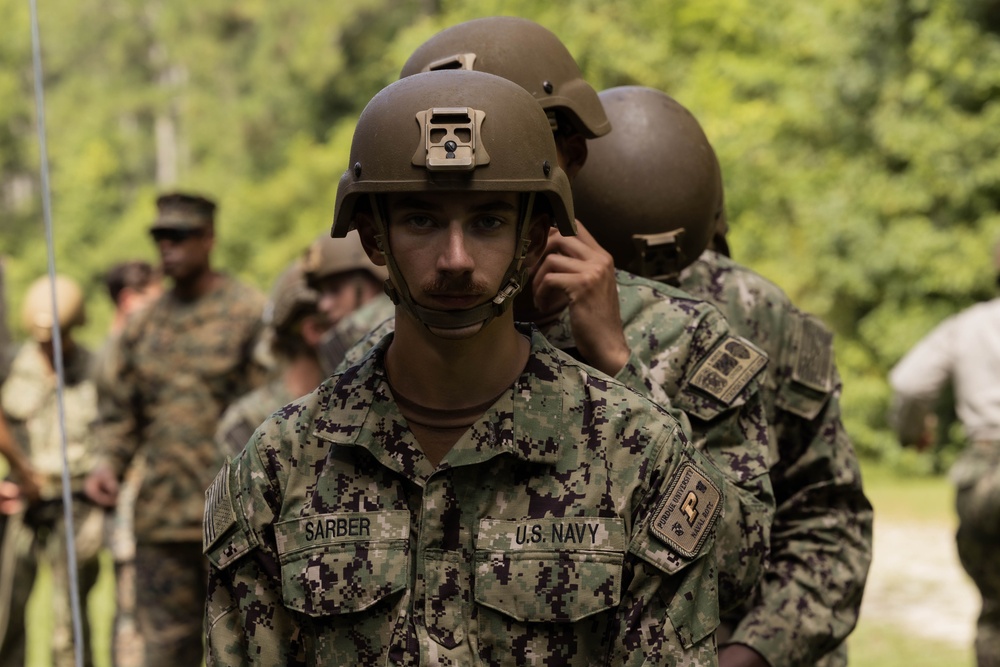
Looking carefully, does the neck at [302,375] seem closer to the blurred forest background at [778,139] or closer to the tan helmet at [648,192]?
the tan helmet at [648,192]

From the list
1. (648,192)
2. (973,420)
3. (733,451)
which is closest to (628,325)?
(733,451)

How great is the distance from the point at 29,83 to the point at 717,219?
169ft

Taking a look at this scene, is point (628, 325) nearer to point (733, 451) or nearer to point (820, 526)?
point (733, 451)

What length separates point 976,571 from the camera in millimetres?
7363

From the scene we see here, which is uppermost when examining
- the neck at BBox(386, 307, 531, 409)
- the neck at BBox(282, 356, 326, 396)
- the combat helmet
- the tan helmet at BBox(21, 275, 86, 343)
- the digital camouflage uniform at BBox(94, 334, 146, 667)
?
the combat helmet

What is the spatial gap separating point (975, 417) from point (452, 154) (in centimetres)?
554

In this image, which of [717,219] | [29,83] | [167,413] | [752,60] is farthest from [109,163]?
[717,219]

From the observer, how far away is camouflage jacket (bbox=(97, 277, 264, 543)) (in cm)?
855

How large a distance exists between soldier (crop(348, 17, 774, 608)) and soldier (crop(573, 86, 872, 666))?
269 millimetres

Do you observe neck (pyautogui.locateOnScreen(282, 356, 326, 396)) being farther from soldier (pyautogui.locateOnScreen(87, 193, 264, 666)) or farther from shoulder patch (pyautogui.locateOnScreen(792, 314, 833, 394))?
shoulder patch (pyautogui.locateOnScreen(792, 314, 833, 394))

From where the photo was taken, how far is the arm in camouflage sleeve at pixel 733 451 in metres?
3.52

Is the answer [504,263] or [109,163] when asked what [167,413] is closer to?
[504,263]

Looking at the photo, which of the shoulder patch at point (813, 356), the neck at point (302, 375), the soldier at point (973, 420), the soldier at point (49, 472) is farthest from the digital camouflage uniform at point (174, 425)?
the shoulder patch at point (813, 356)

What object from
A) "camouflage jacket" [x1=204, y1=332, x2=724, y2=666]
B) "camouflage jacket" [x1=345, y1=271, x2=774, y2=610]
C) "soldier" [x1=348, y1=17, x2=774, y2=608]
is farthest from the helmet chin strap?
"camouflage jacket" [x1=345, y1=271, x2=774, y2=610]
